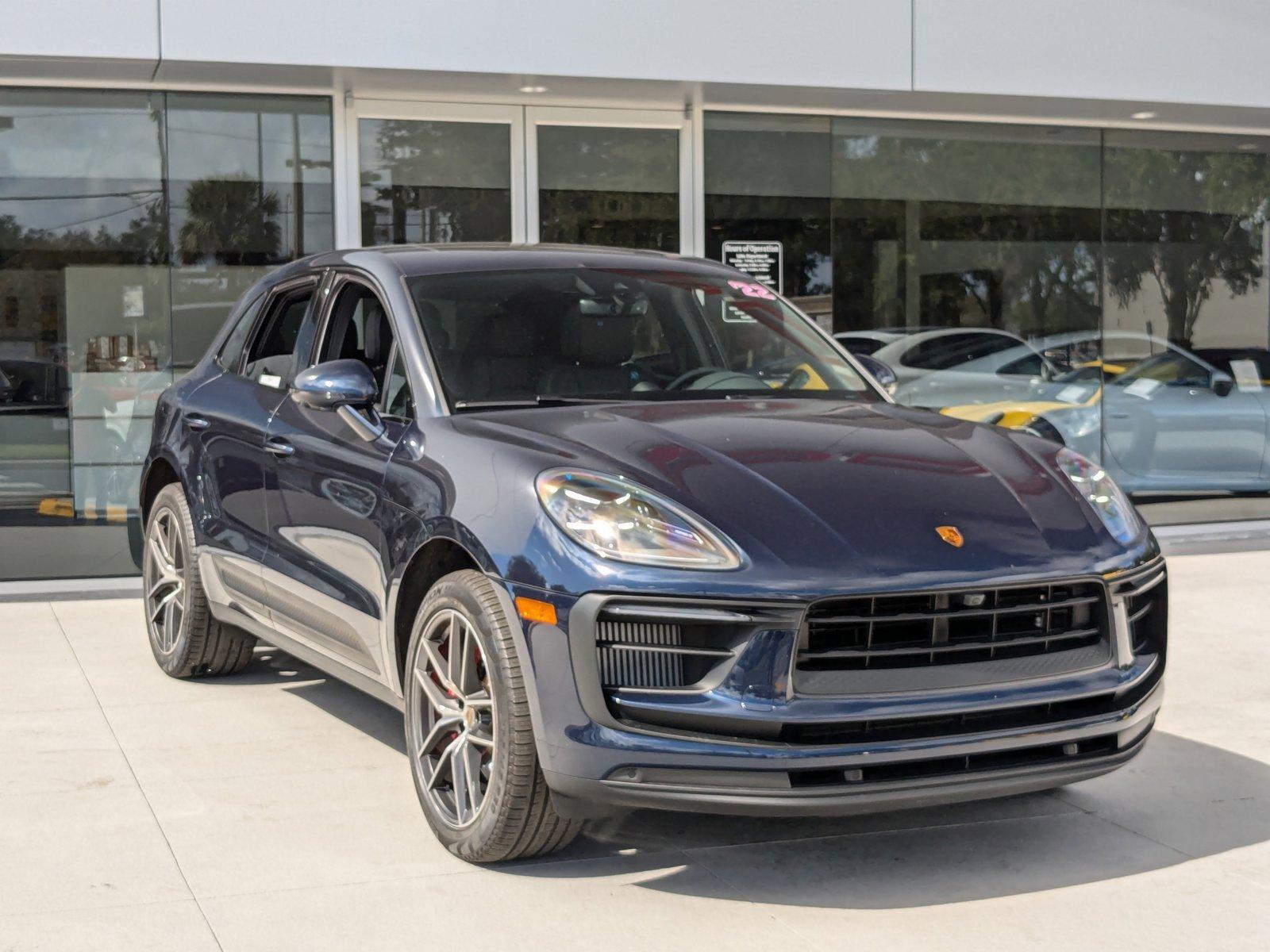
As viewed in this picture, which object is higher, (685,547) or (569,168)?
(569,168)

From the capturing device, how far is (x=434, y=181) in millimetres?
11133

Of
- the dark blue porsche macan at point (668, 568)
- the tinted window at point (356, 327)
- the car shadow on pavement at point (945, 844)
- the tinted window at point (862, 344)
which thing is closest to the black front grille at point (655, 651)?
the dark blue porsche macan at point (668, 568)

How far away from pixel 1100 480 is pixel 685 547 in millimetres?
1443

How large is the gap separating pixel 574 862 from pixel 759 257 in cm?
797

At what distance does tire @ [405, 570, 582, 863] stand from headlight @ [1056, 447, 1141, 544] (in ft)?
5.41

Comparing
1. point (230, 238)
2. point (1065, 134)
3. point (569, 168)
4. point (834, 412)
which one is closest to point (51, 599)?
point (230, 238)

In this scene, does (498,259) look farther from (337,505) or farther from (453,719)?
(453,719)

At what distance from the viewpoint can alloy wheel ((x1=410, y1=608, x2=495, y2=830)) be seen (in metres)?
4.30

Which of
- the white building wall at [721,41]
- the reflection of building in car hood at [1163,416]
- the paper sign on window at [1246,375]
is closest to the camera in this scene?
the white building wall at [721,41]

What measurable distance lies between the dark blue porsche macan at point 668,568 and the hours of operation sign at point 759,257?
6202 millimetres

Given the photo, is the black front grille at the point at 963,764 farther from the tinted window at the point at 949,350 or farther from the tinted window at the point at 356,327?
the tinted window at the point at 949,350

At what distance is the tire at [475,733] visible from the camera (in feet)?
13.4

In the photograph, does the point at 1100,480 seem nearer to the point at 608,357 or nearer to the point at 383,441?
the point at 608,357

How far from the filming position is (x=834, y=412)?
4.98m
